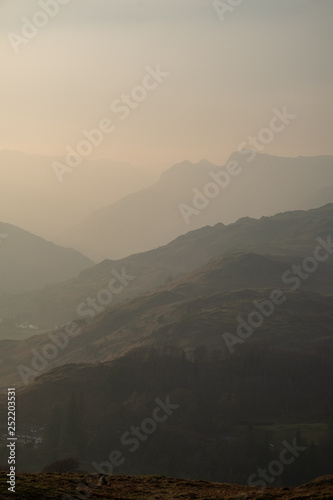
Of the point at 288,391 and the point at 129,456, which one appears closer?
the point at 129,456

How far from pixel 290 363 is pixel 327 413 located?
97.1ft

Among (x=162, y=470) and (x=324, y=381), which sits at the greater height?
(x=324, y=381)

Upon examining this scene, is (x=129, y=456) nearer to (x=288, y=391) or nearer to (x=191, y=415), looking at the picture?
(x=191, y=415)

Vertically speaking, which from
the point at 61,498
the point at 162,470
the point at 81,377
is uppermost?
the point at 81,377

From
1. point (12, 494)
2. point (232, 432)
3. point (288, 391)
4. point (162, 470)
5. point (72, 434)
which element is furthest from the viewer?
point (288, 391)

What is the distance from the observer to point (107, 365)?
17875 centimetres

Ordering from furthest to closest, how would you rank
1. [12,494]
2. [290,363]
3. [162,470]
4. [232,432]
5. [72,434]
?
1. [290,363]
2. [232,432]
3. [72,434]
4. [162,470]
5. [12,494]

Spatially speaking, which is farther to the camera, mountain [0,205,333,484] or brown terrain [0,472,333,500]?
mountain [0,205,333,484]

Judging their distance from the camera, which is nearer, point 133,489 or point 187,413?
point 133,489

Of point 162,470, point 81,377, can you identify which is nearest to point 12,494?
point 162,470

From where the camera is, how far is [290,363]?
185 meters

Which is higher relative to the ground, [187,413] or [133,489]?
[187,413]

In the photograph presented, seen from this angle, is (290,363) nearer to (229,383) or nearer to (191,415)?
(229,383)

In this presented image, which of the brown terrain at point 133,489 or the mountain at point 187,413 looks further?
the mountain at point 187,413
